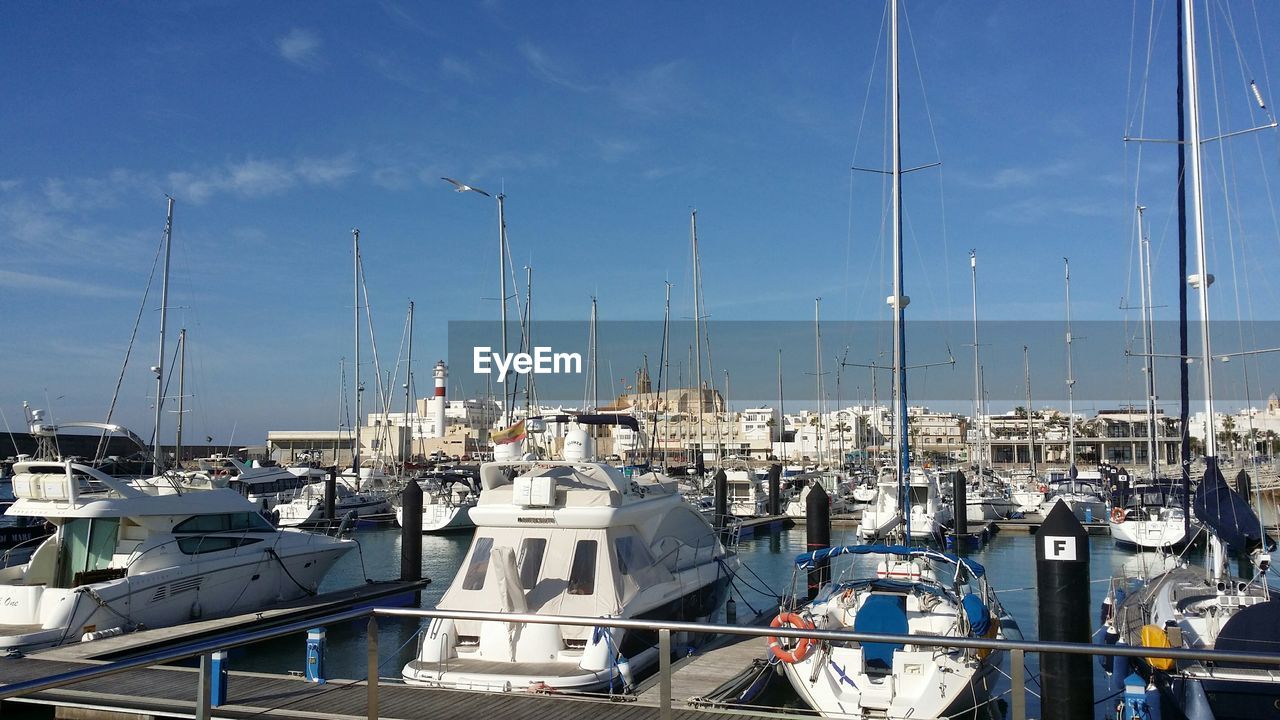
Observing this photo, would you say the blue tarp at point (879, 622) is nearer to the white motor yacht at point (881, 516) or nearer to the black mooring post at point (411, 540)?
the black mooring post at point (411, 540)

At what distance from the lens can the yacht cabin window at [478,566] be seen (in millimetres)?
14867

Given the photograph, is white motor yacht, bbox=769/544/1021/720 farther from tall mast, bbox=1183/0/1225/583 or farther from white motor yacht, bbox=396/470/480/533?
white motor yacht, bbox=396/470/480/533

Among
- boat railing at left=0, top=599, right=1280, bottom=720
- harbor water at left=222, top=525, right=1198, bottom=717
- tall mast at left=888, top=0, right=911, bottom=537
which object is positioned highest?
tall mast at left=888, top=0, right=911, bottom=537

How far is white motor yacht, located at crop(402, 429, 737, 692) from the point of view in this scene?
1290 centimetres

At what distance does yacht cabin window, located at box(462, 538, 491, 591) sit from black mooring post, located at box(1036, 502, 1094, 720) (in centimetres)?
774

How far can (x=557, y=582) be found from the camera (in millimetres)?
14625

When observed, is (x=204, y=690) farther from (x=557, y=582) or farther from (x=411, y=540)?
(x=411, y=540)

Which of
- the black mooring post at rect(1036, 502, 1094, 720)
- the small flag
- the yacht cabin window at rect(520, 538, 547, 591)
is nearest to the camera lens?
the black mooring post at rect(1036, 502, 1094, 720)

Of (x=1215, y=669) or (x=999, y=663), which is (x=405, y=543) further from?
(x=1215, y=669)

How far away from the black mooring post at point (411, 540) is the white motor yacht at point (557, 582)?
32.4ft

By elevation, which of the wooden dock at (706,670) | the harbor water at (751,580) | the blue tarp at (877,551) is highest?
the blue tarp at (877,551)

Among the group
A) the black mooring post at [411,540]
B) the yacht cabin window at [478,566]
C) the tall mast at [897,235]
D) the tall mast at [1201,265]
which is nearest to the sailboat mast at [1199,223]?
the tall mast at [1201,265]

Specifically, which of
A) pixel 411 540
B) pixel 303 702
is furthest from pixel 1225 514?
pixel 411 540

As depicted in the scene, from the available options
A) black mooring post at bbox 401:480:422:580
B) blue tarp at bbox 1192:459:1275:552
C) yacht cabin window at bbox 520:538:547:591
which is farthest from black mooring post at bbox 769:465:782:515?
yacht cabin window at bbox 520:538:547:591
